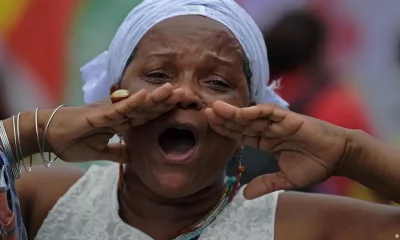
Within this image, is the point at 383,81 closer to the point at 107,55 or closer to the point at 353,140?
the point at 353,140

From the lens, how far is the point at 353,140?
114 cm

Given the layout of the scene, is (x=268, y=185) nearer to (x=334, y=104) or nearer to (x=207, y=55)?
(x=207, y=55)

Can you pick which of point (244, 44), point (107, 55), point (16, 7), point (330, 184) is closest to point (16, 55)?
point (16, 7)

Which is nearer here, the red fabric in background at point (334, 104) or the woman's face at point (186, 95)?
the woman's face at point (186, 95)

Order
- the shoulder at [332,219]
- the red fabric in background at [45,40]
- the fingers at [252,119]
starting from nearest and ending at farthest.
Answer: the fingers at [252,119] → the shoulder at [332,219] → the red fabric in background at [45,40]

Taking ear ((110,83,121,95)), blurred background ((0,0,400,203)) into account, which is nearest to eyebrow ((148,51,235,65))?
ear ((110,83,121,95))

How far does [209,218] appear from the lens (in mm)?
1312

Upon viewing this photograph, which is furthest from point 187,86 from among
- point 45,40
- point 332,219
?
point 45,40

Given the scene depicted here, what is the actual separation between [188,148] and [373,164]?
0.34m

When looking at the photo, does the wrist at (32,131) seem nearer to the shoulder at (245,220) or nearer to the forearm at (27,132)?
the forearm at (27,132)

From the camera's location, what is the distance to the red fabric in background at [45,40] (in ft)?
6.04

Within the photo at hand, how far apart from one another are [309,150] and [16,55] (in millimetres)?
1058

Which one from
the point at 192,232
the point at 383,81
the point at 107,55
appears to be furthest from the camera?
the point at 383,81

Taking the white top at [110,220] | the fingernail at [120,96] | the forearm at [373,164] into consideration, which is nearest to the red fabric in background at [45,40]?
the white top at [110,220]
